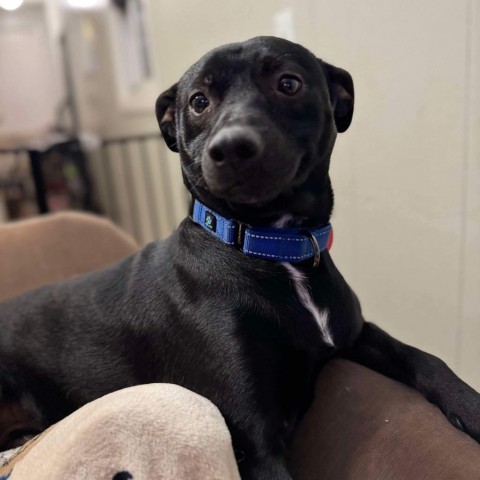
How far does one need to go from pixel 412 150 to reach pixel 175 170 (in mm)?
1558

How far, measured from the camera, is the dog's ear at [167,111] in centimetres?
107

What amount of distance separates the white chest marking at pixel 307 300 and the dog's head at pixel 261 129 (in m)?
0.09

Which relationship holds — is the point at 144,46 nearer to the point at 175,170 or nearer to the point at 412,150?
the point at 175,170

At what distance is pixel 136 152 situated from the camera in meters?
3.77

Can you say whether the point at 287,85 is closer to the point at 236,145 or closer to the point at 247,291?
the point at 236,145

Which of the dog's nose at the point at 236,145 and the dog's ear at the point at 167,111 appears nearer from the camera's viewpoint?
the dog's nose at the point at 236,145

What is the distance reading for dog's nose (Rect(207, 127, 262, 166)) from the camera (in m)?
0.77

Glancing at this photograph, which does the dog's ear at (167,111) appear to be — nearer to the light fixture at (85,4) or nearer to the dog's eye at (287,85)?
the dog's eye at (287,85)

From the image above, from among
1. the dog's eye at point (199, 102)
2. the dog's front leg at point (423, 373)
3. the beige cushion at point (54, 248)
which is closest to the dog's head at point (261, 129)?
the dog's eye at point (199, 102)

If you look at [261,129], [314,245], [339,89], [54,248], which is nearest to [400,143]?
[339,89]

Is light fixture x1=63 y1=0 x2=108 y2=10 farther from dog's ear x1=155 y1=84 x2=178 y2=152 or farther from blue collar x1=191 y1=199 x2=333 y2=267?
blue collar x1=191 y1=199 x2=333 y2=267

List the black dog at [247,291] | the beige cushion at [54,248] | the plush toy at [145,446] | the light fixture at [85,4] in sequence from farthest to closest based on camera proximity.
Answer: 1. the light fixture at [85,4]
2. the beige cushion at [54,248]
3. the black dog at [247,291]
4. the plush toy at [145,446]

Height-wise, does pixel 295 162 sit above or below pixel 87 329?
above

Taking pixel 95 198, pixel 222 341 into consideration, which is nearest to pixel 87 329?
pixel 222 341
